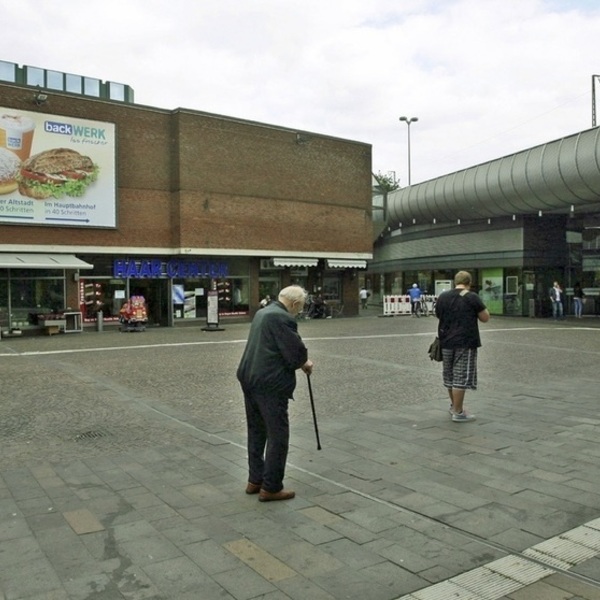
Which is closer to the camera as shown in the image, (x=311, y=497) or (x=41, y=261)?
(x=311, y=497)

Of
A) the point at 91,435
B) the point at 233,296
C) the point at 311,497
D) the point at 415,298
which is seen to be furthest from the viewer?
the point at 415,298

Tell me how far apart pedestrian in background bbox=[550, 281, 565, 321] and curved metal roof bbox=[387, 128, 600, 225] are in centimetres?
349

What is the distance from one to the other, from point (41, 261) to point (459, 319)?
18780mm

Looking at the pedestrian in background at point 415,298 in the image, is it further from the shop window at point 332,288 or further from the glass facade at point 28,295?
the glass facade at point 28,295

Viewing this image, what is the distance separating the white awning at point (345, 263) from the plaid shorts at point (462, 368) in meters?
24.2

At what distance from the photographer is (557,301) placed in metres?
28.7

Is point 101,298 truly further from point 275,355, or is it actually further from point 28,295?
point 275,355

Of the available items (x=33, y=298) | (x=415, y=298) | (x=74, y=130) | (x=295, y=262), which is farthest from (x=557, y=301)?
(x=33, y=298)

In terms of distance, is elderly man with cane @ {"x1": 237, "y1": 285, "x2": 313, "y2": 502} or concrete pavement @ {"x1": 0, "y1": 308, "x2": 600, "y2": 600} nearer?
concrete pavement @ {"x1": 0, "y1": 308, "x2": 600, "y2": 600}

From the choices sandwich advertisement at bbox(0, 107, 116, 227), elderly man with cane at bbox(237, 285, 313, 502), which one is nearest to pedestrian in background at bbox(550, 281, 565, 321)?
sandwich advertisement at bbox(0, 107, 116, 227)

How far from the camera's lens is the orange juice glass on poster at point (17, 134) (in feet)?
73.9

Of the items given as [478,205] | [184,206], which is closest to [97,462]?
[184,206]

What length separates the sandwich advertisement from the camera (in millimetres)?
22688

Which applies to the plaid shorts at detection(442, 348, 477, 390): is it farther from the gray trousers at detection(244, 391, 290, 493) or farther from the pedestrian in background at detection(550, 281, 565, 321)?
the pedestrian in background at detection(550, 281, 565, 321)
